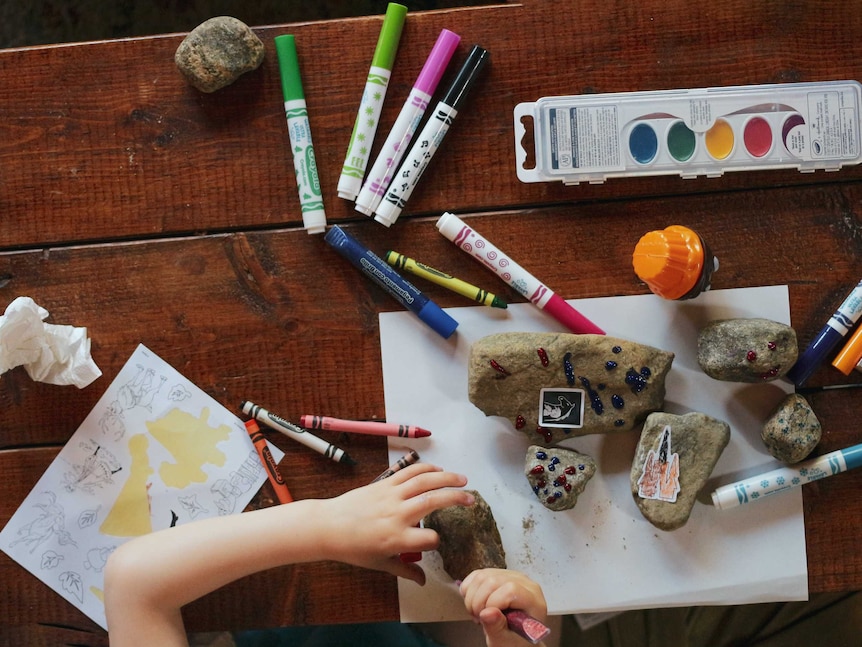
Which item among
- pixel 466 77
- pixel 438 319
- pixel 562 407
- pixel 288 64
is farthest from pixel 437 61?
pixel 562 407

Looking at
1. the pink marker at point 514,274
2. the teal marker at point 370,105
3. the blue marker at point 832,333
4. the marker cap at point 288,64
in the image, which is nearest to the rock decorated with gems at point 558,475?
the pink marker at point 514,274

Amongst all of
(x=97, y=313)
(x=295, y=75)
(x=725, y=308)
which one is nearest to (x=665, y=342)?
(x=725, y=308)

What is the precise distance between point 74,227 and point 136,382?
7.5 inches

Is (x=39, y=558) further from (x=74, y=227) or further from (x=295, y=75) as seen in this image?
(x=295, y=75)

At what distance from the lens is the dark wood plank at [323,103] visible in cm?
82

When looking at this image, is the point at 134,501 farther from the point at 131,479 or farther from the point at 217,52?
the point at 217,52

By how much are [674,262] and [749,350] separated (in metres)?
0.12

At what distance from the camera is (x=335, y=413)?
84cm

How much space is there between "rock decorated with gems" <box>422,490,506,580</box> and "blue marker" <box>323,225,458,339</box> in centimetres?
19

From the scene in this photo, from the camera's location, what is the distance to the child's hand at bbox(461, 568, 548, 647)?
0.71m

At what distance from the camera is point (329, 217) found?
0.84m

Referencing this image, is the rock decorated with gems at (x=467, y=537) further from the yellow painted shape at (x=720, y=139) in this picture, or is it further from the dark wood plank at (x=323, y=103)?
the yellow painted shape at (x=720, y=139)

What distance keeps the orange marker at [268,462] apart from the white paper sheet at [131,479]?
0.04ft

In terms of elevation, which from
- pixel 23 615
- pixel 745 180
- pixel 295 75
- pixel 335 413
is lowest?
pixel 23 615
